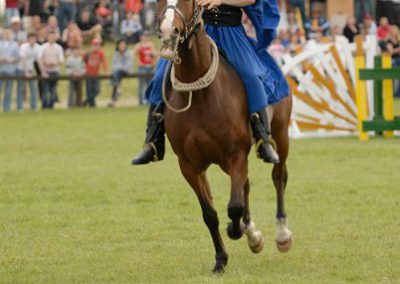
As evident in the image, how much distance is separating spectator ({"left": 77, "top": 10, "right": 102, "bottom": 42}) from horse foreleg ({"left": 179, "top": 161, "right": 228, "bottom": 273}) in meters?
28.0

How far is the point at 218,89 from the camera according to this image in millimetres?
9375

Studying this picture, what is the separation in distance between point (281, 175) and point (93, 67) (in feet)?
74.1

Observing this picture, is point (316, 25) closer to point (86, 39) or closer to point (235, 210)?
point (86, 39)

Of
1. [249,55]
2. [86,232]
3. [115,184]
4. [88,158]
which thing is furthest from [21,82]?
[249,55]

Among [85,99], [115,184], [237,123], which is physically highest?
[237,123]

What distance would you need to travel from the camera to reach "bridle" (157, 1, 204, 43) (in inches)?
340

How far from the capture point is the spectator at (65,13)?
3684 cm

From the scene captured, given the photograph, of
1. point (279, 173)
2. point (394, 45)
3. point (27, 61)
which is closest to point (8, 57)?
point (27, 61)

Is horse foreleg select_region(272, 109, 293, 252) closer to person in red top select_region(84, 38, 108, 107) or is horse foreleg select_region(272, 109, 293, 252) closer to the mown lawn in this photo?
the mown lawn

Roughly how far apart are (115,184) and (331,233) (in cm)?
502

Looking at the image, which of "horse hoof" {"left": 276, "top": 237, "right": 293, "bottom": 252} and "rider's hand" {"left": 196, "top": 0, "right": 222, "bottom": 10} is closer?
"rider's hand" {"left": 196, "top": 0, "right": 222, "bottom": 10}

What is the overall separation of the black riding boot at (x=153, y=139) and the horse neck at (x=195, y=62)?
28.6 inches

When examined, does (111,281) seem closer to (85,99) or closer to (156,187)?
(156,187)

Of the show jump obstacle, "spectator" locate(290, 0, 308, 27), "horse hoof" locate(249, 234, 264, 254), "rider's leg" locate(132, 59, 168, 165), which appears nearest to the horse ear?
"rider's leg" locate(132, 59, 168, 165)
